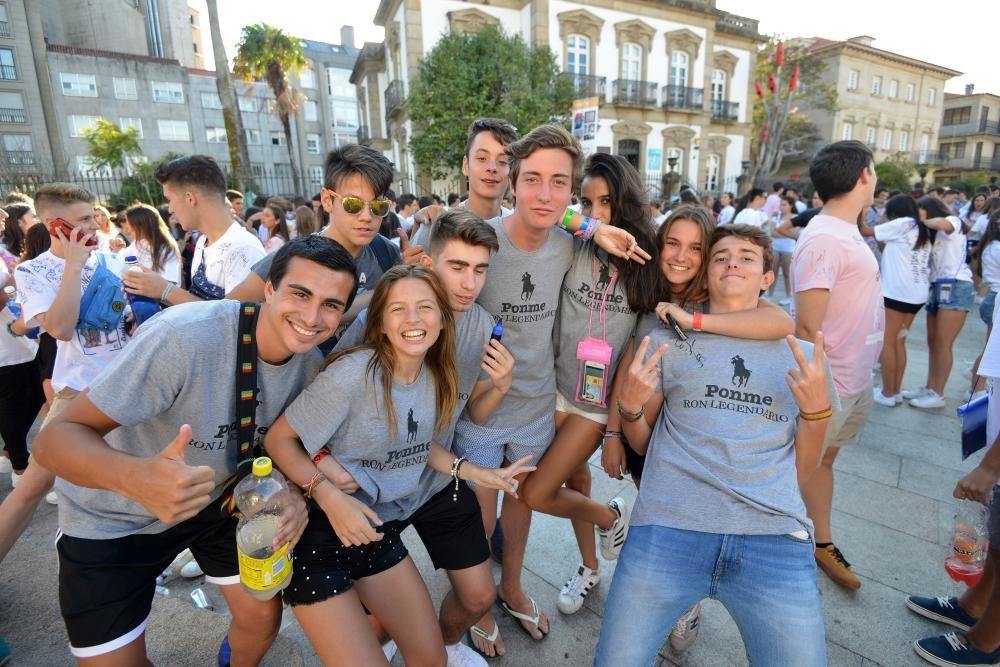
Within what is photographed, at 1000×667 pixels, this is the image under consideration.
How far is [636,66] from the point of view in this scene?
2478 centimetres

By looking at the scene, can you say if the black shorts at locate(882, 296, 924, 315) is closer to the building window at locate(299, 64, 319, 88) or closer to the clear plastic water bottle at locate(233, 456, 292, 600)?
the clear plastic water bottle at locate(233, 456, 292, 600)

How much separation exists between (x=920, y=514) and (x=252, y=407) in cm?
435

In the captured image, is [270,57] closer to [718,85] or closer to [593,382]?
[718,85]

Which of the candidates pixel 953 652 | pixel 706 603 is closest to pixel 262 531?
pixel 706 603

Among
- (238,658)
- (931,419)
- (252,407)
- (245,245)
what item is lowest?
(931,419)

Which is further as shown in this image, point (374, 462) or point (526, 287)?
point (526, 287)

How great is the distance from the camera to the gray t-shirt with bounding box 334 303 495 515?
7.52 feet

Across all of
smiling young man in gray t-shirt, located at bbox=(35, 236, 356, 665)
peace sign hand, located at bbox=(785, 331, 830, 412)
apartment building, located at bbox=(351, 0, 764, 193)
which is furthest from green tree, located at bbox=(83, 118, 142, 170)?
peace sign hand, located at bbox=(785, 331, 830, 412)

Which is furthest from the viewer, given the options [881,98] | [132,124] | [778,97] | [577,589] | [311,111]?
[311,111]

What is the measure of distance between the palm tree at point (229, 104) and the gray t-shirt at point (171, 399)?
58.4ft

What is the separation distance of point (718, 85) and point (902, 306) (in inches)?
1076

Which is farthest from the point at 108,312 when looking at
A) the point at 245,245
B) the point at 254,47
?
the point at 254,47

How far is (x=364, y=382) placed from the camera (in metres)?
1.94

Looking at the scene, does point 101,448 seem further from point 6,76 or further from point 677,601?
point 6,76
